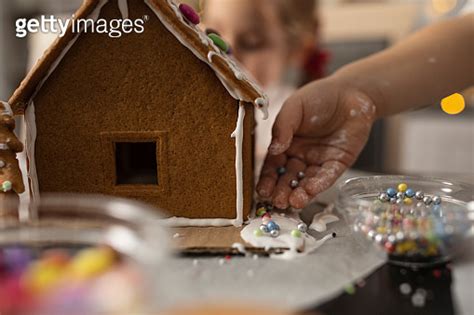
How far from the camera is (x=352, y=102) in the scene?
1.25m

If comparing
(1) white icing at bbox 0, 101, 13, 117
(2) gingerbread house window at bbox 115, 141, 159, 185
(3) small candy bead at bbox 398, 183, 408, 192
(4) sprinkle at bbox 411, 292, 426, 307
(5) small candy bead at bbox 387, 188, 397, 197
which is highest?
(1) white icing at bbox 0, 101, 13, 117

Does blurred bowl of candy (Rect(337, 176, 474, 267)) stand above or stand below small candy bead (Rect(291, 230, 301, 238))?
above

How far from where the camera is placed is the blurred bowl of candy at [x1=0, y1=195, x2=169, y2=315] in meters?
0.48

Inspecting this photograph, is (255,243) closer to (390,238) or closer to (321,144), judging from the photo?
(390,238)

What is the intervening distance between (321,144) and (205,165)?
1.16 ft

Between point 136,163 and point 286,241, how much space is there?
0.45 metres

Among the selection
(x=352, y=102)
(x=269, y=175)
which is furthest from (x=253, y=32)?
(x=269, y=175)

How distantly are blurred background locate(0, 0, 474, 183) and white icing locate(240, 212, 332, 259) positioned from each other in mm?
2307

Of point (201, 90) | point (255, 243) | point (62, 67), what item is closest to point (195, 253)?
point (255, 243)

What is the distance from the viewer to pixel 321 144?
4.11ft

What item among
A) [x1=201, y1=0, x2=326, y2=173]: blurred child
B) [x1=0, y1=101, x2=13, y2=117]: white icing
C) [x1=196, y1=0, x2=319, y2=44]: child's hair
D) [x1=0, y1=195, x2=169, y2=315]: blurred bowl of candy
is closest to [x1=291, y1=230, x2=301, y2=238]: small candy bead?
[x1=0, y1=195, x2=169, y2=315]: blurred bowl of candy

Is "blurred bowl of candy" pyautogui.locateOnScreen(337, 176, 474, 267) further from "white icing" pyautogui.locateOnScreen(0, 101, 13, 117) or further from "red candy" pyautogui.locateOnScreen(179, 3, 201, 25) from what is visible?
"white icing" pyautogui.locateOnScreen(0, 101, 13, 117)

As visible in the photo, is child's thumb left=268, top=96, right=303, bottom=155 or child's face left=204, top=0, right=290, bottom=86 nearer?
child's thumb left=268, top=96, right=303, bottom=155

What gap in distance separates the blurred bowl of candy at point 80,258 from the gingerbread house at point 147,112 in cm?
37
